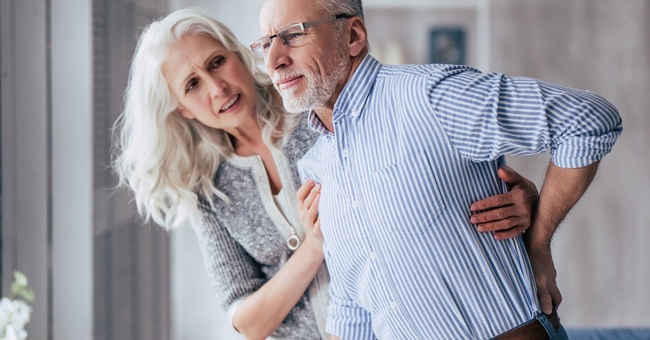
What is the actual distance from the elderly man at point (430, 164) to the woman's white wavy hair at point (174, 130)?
1.69 ft

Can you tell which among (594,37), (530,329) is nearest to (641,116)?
(594,37)

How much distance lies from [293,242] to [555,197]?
2.65 feet

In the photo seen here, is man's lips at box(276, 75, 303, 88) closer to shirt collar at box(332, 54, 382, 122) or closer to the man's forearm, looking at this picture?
shirt collar at box(332, 54, 382, 122)

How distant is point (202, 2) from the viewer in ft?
14.7

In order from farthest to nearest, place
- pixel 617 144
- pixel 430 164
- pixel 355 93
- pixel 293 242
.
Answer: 1. pixel 617 144
2. pixel 293 242
3. pixel 355 93
4. pixel 430 164

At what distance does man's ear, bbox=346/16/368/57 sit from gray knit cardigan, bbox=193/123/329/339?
526 millimetres

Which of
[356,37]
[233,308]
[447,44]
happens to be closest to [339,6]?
[356,37]

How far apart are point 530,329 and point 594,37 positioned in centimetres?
367

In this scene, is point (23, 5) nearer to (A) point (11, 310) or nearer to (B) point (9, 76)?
(B) point (9, 76)

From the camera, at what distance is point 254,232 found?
6.73 ft

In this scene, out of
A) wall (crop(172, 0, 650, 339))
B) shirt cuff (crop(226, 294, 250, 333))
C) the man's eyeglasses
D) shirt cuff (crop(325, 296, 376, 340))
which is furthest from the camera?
wall (crop(172, 0, 650, 339))

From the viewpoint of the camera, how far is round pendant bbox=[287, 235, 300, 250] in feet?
6.58

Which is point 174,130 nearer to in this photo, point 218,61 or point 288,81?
point 218,61

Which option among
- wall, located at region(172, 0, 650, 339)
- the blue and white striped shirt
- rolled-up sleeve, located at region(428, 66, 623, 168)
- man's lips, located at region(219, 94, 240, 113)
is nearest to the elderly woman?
man's lips, located at region(219, 94, 240, 113)
